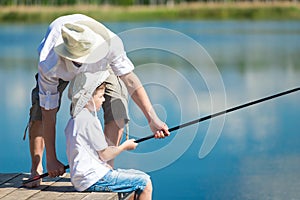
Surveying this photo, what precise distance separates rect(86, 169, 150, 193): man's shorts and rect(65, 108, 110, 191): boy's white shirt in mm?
62

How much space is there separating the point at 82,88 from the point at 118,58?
0.19 meters

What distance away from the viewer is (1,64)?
1117 centimetres

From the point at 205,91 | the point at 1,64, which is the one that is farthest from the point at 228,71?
the point at 1,64

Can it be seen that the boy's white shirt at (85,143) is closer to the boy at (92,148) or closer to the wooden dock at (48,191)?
the boy at (92,148)

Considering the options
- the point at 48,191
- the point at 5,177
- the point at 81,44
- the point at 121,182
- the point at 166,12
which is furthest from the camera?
the point at 166,12

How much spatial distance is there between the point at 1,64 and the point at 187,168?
689cm

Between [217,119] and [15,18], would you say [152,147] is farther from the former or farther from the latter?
[15,18]

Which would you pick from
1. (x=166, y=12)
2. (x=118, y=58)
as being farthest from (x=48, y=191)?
(x=166, y=12)

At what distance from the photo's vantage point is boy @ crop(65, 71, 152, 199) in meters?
2.96

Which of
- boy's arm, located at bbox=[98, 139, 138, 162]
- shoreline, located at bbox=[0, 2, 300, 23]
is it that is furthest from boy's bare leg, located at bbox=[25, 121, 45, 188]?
shoreline, located at bbox=[0, 2, 300, 23]

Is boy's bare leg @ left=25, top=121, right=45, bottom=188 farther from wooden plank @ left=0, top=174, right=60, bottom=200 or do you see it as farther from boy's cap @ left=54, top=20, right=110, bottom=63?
boy's cap @ left=54, top=20, right=110, bottom=63

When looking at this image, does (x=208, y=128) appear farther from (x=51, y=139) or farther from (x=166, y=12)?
(x=166, y=12)

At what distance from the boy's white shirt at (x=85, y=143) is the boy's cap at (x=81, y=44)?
201 millimetres

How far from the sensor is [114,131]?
131 inches
